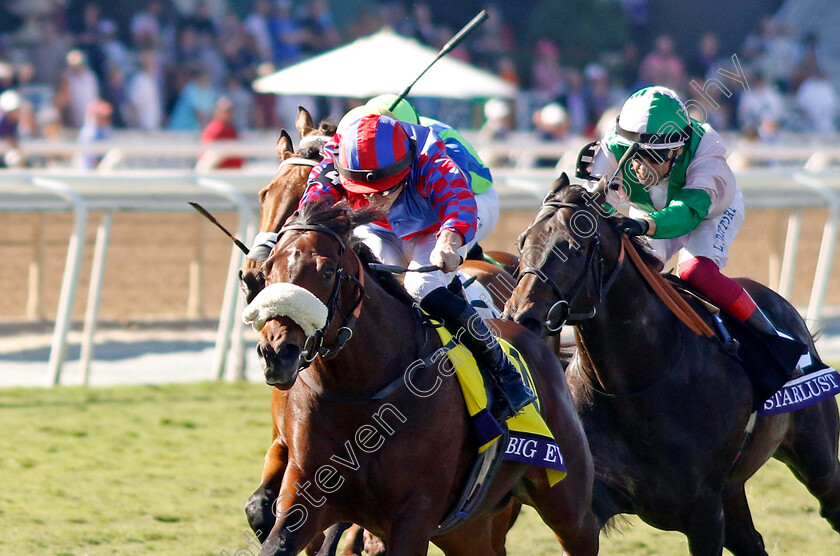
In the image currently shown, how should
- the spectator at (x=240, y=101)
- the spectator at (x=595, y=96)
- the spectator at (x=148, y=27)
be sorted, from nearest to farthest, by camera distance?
the spectator at (x=148, y=27) < the spectator at (x=240, y=101) < the spectator at (x=595, y=96)

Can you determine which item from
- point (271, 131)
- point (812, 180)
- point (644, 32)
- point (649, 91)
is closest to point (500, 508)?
point (649, 91)

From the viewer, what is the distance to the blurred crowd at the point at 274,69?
1529 cm

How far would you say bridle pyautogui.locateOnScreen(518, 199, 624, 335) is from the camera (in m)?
4.20

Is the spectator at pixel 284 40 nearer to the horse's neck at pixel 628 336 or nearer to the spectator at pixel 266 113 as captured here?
the spectator at pixel 266 113

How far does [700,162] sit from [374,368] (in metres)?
1.73

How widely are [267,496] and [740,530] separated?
80.8 inches

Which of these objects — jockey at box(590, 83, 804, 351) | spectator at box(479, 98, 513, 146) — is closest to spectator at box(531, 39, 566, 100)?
spectator at box(479, 98, 513, 146)

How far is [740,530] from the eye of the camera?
5047 mm

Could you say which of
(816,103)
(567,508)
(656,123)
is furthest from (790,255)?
(816,103)

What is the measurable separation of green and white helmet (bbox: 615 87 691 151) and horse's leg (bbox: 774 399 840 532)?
124 centimetres

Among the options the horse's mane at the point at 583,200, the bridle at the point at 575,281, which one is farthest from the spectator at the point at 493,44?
the bridle at the point at 575,281

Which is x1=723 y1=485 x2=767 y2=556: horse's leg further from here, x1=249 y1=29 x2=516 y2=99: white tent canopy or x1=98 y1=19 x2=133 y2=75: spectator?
x1=98 y1=19 x2=133 y2=75: spectator

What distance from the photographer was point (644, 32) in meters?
22.0

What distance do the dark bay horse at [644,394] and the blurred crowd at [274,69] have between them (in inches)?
341
